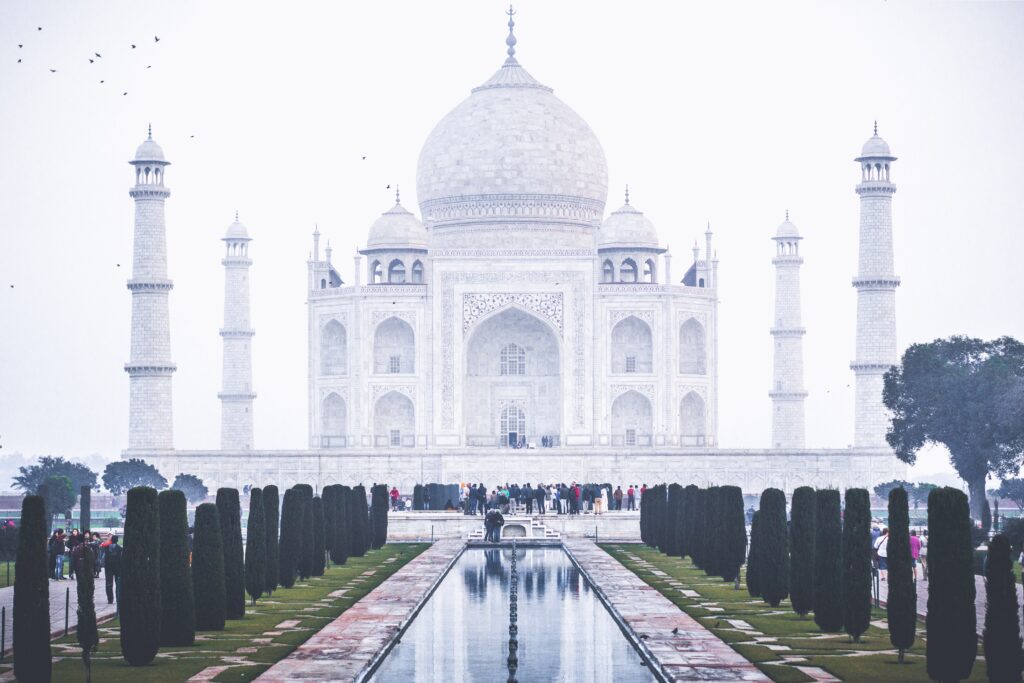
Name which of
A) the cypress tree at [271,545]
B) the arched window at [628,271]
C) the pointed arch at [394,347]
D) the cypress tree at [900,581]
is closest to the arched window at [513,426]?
the pointed arch at [394,347]

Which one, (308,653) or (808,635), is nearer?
(308,653)

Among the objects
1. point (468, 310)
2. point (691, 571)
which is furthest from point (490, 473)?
point (691, 571)

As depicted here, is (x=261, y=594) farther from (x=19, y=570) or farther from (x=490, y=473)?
(x=490, y=473)

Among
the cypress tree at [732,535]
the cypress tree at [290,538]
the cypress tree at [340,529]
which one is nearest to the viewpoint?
the cypress tree at [290,538]

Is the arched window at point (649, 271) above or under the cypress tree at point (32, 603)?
above

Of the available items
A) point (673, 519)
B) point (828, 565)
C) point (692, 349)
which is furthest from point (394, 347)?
point (828, 565)

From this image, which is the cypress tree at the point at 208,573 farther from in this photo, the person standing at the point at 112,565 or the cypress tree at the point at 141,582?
the person standing at the point at 112,565
